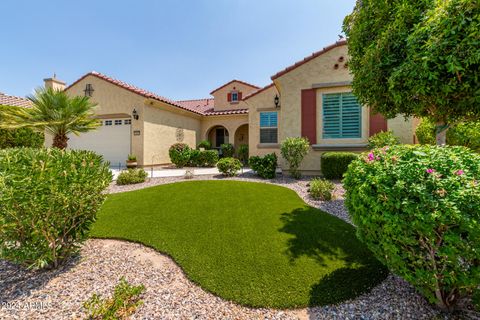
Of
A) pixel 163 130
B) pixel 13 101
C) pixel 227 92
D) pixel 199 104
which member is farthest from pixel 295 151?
pixel 13 101

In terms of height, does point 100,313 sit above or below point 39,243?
below

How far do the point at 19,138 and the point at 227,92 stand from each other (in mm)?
16254

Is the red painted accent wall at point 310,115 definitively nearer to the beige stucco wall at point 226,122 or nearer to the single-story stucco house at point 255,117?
the single-story stucco house at point 255,117

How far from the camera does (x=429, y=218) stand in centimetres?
187

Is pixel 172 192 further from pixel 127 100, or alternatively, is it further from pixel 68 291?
pixel 127 100

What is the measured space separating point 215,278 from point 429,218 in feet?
8.87

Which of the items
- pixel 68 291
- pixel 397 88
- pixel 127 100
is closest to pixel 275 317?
pixel 68 291

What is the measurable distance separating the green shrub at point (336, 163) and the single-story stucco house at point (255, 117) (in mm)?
1211

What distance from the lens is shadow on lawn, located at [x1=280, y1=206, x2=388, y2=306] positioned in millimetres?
2787

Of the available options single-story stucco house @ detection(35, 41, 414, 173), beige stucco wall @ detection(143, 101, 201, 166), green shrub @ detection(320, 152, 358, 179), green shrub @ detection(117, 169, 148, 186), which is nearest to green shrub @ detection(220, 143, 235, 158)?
single-story stucco house @ detection(35, 41, 414, 173)

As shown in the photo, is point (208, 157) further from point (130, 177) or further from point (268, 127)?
point (130, 177)

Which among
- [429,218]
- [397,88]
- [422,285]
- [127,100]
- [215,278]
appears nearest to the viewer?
[429,218]

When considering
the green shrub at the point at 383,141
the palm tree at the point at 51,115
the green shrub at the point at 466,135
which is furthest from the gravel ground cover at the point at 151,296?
the green shrub at the point at 466,135

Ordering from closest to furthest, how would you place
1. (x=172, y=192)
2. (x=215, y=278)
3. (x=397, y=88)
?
(x=215, y=278) < (x=397, y=88) < (x=172, y=192)
